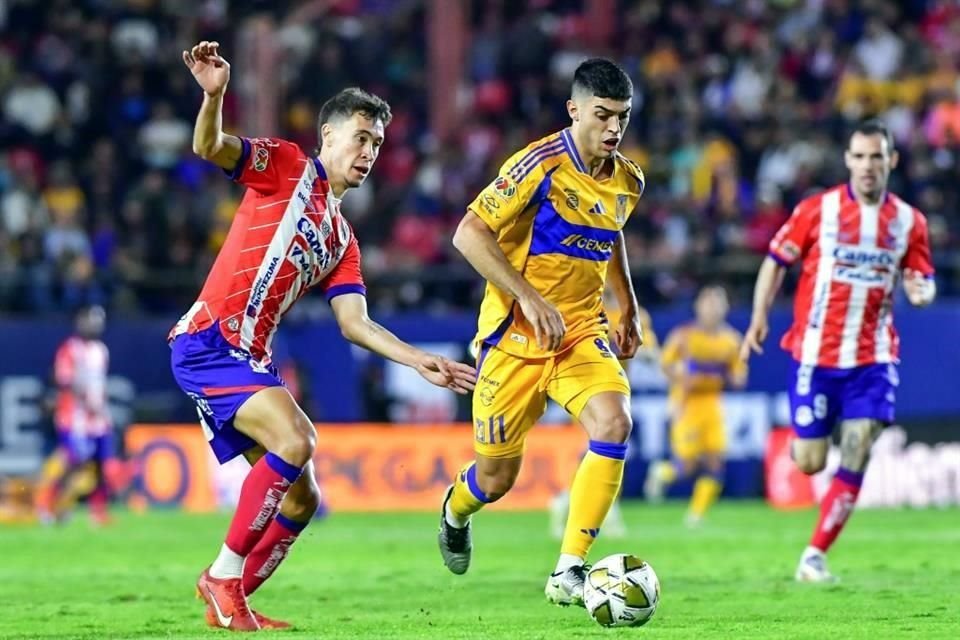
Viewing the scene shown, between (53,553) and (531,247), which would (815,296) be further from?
(53,553)

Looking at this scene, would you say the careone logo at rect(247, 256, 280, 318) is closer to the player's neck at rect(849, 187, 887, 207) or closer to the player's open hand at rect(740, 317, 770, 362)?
the player's open hand at rect(740, 317, 770, 362)

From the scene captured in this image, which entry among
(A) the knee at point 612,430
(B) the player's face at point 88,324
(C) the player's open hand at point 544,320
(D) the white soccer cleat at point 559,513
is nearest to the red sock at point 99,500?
(B) the player's face at point 88,324

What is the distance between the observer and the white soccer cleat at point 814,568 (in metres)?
11.6

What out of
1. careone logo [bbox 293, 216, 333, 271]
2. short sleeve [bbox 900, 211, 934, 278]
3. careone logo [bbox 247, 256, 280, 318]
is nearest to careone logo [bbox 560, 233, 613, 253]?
careone logo [bbox 293, 216, 333, 271]

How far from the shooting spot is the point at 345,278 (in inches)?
372

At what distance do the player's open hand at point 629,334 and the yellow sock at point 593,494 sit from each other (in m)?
1.04

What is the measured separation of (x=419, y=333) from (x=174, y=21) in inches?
277

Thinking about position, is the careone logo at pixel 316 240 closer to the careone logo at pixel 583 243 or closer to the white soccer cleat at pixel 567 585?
the careone logo at pixel 583 243

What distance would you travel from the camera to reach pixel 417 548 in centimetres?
1588

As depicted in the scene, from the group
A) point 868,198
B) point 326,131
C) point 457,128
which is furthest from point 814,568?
point 457,128

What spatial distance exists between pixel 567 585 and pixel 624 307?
1.81 m

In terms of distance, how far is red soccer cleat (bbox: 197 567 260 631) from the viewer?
28.9 feet

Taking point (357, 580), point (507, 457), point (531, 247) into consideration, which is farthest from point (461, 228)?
point (357, 580)

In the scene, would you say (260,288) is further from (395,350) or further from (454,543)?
(454,543)
